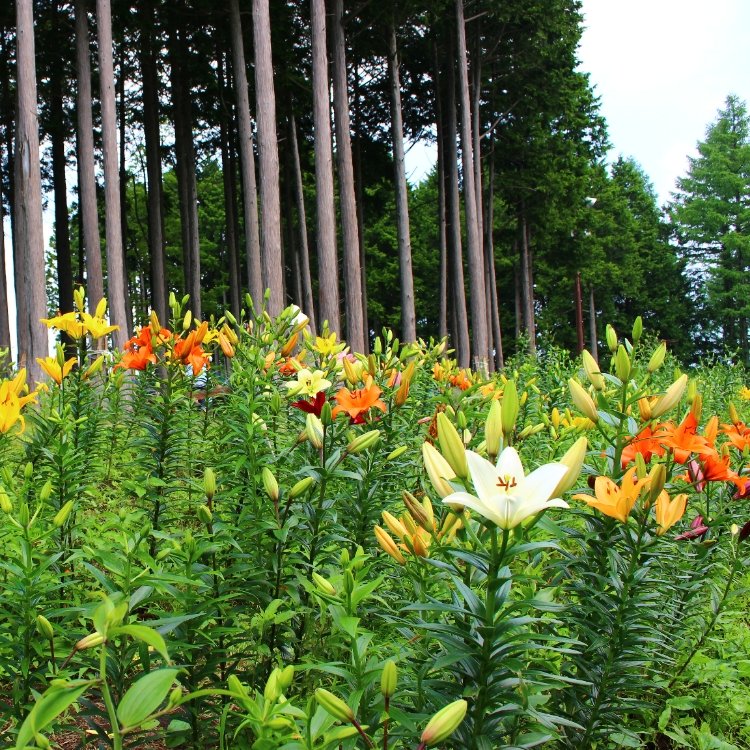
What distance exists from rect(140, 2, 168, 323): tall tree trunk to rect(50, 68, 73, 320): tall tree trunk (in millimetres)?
2103

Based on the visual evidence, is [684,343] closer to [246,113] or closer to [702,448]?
[246,113]

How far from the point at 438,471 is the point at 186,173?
651 inches

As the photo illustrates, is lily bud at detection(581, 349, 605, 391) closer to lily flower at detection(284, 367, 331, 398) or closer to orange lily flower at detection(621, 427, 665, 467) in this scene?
orange lily flower at detection(621, 427, 665, 467)

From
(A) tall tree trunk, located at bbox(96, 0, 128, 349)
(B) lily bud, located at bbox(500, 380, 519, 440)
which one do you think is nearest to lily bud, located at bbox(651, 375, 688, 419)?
(B) lily bud, located at bbox(500, 380, 519, 440)

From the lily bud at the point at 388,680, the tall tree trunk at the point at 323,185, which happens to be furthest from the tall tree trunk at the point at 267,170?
the lily bud at the point at 388,680

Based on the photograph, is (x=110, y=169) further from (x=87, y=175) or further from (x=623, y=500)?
(x=623, y=500)

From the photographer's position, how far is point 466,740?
108cm

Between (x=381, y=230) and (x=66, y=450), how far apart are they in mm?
28083

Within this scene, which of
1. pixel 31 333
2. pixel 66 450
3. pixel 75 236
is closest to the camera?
pixel 66 450

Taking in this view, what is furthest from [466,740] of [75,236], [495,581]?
[75,236]

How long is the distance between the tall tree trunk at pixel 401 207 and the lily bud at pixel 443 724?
12.2m

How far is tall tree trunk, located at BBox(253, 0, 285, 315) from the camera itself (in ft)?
28.9

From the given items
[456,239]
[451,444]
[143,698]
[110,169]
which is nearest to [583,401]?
[451,444]

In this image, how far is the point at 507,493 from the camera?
1003mm
